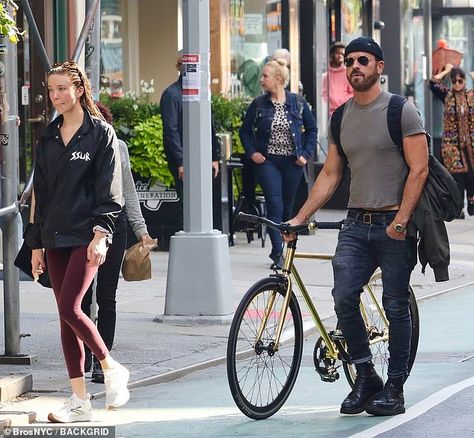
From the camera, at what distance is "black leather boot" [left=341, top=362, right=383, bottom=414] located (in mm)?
7957

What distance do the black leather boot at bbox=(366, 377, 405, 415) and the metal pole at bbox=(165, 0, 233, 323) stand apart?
11.2ft


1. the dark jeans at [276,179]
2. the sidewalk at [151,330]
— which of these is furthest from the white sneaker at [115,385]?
the dark jeans at [276,179]

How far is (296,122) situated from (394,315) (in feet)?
22.4

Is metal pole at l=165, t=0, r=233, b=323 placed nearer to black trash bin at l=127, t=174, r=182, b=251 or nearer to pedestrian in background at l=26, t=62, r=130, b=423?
pedestrian in background at l=26, t=62, r=130, b=423

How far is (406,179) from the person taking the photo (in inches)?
309

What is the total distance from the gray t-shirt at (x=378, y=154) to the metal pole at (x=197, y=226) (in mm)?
3490

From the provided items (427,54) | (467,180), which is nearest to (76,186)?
(467,180)

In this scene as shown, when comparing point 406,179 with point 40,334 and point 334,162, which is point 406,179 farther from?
point 40,334

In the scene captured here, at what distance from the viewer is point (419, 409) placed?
26.4ft

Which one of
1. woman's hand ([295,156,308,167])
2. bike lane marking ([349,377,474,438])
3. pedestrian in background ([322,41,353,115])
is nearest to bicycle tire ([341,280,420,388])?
bike lane marking ([349,377,474,438])

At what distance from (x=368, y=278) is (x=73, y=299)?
1537mm

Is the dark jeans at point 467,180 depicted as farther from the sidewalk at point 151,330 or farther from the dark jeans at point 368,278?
the dark jeans at point 368,278

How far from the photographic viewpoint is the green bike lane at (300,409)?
7.62m

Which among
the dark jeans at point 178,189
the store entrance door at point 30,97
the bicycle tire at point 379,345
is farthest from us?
the store entrance door at point 30,97
